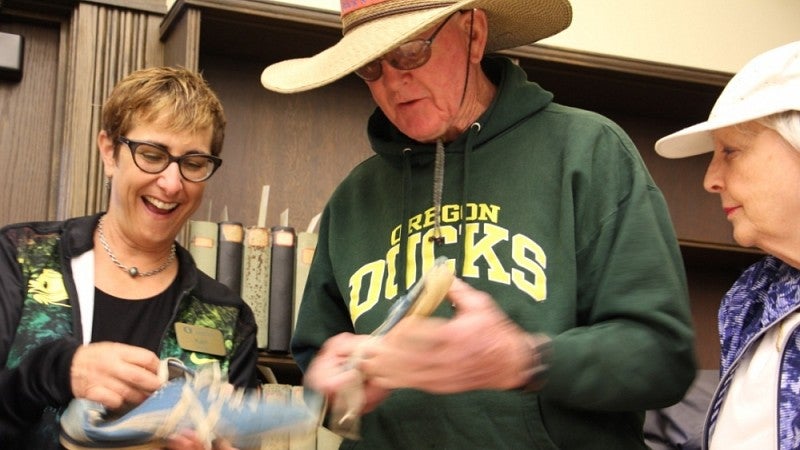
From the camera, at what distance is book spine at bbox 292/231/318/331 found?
2.71m

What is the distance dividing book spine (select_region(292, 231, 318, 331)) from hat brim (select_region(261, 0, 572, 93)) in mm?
752

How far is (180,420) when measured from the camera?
1627 mm

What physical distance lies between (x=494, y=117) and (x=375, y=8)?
0.86 feet

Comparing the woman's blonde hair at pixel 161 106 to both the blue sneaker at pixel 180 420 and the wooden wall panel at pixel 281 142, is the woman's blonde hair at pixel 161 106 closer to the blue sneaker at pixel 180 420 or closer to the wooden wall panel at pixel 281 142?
the blue sneaker at pixel 180 420

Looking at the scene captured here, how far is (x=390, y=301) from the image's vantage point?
5.88ft

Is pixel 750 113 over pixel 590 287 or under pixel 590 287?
over

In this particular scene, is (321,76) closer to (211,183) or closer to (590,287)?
(590,287)

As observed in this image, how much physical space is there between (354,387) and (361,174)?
0.56 meters

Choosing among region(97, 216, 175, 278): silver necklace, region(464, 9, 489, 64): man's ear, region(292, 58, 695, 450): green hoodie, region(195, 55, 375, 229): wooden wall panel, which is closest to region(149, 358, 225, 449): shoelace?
region(292, 58, 695, 450): green hoodie

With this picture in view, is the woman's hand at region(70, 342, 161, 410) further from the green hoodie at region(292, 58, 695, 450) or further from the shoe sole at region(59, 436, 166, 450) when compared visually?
the green hoodie at region(292, 58, 695, 450)

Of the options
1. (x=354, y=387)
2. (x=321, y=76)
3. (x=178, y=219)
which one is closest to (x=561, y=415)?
(x=354, y=387)

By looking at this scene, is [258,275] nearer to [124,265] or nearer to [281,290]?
[281,290]

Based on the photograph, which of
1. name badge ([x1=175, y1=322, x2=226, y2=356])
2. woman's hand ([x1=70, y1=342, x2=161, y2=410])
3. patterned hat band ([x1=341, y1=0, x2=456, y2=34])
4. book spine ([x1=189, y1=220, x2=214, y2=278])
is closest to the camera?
woman's hand ([x1=70, y1=342, x2=161, y2=410])

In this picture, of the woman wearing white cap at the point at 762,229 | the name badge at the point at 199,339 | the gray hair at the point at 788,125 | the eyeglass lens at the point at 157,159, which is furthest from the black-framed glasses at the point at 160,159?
the gray hair at the point at 788,125
